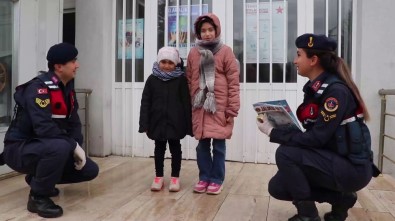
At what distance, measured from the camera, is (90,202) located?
8.98 ft

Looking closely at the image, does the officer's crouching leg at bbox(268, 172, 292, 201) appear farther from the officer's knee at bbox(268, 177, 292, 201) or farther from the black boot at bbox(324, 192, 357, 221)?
the black boot at bbox(324, 192, 357, 221)

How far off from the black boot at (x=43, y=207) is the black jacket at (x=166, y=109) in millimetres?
835

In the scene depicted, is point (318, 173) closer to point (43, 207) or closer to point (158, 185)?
point (158, 185)

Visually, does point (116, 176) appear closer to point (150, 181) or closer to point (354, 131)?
point (150, 181)

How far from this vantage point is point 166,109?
2.96 metres

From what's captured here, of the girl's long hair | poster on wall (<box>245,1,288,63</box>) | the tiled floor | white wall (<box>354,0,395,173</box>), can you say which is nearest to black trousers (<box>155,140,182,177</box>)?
the tiled floor

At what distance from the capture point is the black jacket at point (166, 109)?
2.96 meters

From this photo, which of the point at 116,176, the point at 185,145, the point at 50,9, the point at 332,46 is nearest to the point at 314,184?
the point at 332,46

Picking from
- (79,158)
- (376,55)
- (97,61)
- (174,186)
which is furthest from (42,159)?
(376,55)

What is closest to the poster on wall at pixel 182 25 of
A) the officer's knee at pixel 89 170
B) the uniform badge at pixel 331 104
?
the officer's knee at pixel 89 170

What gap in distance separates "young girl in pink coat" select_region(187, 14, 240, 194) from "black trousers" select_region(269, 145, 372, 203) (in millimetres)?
796

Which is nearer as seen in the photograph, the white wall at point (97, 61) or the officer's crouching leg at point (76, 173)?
the officer's crouching leg at point (76, 173)

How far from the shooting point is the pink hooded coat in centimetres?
294

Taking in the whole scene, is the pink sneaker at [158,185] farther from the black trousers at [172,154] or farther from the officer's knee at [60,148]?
the officer's knee at [60,148]
